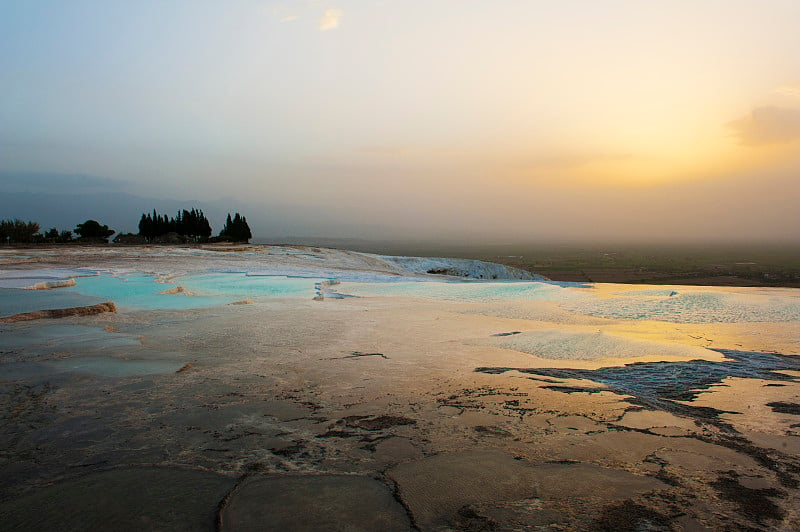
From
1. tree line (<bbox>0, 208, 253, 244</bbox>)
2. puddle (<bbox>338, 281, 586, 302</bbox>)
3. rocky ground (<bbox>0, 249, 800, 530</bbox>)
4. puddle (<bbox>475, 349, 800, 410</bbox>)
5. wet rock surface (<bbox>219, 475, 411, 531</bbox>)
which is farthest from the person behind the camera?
tree line (<bbox>0, 208, 253, 244</bbox>)

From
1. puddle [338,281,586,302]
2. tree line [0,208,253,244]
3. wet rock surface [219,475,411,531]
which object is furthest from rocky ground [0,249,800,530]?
tree line [0,208,253,244]

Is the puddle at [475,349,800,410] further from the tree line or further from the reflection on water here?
the tree line

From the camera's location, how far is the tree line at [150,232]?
45.5 metres

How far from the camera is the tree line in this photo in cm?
4553

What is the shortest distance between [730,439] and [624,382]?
1.47m

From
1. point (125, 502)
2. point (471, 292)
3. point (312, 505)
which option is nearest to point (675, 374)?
point (312, 505)

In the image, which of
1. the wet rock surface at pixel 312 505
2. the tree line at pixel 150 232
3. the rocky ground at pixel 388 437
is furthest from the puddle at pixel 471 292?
the tree line at pixel 150 232

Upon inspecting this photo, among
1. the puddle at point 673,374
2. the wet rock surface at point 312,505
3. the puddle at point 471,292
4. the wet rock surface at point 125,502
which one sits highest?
the puddle at point 471,292

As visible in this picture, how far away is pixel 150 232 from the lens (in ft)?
186

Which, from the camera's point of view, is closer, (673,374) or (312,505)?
(312,505)

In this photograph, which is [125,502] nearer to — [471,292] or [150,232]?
[471,292]

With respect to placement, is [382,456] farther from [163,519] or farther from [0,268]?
[0,268]

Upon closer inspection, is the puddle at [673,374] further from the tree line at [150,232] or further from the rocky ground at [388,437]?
the tree line at [150,232]

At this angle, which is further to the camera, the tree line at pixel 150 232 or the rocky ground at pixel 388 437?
the tree line at pixel 150 232
